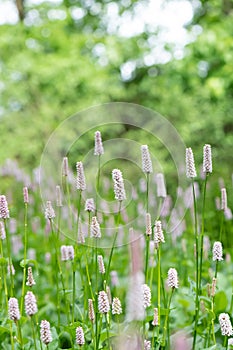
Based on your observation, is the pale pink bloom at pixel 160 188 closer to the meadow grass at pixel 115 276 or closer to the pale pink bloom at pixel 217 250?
the meadow grass at pixel 115 276

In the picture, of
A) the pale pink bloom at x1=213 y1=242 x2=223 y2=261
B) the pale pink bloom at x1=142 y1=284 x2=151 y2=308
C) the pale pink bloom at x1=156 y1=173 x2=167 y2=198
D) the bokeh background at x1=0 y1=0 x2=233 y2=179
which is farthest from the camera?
the bokeh background at x1=0 y1=0 x2=233 y2=179

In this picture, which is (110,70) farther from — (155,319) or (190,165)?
(155,319)

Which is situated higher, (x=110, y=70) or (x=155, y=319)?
(x=110, y=70)

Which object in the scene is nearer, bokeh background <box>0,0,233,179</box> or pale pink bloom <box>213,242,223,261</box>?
pale pink bloom <box>213,242,223,261</box>

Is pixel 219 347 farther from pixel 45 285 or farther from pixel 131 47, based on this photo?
pixel 131 47

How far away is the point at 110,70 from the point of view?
25.8 ft

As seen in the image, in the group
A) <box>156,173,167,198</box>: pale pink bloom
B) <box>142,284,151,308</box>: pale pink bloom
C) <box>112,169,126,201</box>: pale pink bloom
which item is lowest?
<box>142,284,151,308</box>: pale pink bloom

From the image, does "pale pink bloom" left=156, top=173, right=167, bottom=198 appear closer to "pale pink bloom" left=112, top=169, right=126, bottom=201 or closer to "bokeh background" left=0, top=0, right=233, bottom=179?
"pale pink bloom" left=112, top=169, right=126, bottom=201

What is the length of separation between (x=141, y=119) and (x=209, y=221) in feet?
13.6

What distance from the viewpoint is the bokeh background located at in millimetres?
6820

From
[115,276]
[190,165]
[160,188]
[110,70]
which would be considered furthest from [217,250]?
[110,70]

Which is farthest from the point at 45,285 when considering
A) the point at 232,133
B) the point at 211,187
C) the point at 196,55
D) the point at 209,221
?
the point at 232,133

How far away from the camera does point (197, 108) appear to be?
7.94m

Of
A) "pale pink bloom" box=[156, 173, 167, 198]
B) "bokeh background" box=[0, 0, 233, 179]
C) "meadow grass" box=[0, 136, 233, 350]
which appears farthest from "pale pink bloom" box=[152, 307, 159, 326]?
"bokeh background" box=[0, 0, 233, 179]
